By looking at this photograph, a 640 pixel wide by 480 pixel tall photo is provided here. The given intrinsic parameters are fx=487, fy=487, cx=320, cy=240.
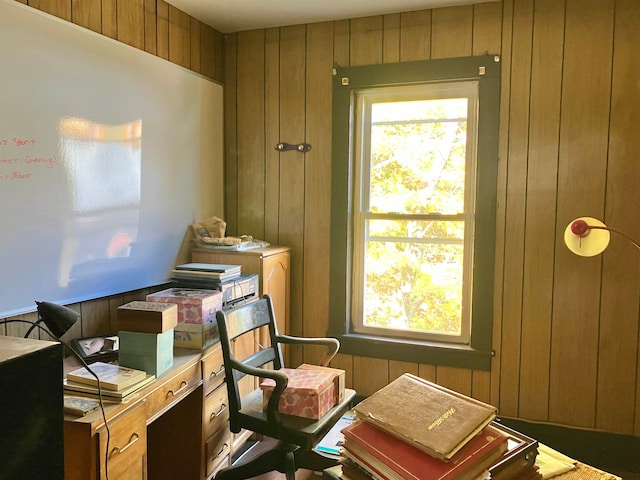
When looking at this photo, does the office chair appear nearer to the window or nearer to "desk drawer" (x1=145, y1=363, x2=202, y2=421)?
"desk drawer" (x1=145, y1=363, x2=202, y2=421)

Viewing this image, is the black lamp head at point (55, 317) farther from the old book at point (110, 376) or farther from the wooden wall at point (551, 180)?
the wooden wall at point (551, 180)

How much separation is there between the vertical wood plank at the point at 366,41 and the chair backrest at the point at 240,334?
1.52 meters

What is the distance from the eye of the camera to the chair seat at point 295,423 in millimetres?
2004

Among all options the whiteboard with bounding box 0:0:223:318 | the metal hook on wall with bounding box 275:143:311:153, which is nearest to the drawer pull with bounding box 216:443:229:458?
the whiteboard with bounding box 0:0:223:318

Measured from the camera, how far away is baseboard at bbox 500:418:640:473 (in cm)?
258

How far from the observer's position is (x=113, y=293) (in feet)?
7.64

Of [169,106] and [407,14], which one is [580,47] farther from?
[169,106]

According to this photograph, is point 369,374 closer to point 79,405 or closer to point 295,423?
point 295,423

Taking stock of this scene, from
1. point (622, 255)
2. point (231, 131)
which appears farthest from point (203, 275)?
point (622, 255)

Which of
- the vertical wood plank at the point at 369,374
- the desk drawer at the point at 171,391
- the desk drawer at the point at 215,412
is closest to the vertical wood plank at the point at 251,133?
the vertical wood plank at the point at 369,374

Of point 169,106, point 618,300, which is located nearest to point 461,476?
point 618,300

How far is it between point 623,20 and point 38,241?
2934mm

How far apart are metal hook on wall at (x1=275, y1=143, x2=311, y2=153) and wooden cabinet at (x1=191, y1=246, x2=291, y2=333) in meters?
0.62

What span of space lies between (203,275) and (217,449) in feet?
2.73
